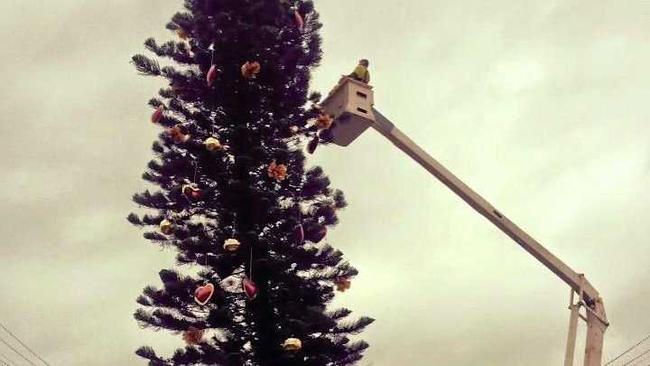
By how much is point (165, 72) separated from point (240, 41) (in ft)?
4.38

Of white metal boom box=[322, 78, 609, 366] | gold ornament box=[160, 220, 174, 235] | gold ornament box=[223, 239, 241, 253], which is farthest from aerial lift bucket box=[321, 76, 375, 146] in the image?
gold ornament box=[160, 220, 174, 235]

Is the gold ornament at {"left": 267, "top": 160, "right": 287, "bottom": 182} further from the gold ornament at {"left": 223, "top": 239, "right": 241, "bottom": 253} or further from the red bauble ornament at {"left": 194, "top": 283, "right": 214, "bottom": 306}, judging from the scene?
the red bauble ornament at {"left": 194, "top": 283, "right": 214, "bottom": 306}

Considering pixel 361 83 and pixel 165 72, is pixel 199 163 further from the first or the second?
pixel 361 83

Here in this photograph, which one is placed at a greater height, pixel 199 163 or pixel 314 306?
pixel 199 163

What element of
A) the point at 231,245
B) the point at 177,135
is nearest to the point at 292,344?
the point at 231,245

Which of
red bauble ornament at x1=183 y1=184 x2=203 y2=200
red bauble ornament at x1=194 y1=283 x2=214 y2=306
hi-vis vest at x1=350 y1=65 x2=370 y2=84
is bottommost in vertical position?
red bauble ornament at x1=194 y1=283 x2=214 y2=306

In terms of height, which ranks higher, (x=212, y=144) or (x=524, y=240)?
(x=524, y=240)

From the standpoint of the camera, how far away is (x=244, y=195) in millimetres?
11070

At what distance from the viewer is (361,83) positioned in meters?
12.1

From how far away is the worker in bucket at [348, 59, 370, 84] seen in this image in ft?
39.9

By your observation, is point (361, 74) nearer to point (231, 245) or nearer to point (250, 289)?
point (231, 245)

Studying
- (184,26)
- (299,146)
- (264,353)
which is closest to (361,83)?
(299,146)

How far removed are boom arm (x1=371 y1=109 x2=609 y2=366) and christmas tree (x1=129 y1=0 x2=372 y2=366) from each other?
1.90 metres

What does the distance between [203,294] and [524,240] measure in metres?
7.14
